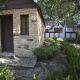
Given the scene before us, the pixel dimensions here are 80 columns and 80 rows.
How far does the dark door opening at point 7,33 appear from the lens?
377 inches

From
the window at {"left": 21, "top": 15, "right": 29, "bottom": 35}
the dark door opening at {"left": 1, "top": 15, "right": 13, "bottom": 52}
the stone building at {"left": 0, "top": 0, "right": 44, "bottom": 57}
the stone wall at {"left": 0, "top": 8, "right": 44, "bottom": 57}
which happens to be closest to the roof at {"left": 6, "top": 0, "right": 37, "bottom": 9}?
the stone building at {"left": 0, "top": 0, "right": 44, "bottom": 57}

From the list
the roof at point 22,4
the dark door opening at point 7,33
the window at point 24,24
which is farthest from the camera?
the dark door opening at point 7,33

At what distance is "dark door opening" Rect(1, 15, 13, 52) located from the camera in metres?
9.59

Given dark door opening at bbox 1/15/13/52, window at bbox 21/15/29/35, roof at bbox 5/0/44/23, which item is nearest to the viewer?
roof at bbox 5/0/44/23

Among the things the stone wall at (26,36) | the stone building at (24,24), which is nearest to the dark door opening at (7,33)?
the stone building at (24,24)

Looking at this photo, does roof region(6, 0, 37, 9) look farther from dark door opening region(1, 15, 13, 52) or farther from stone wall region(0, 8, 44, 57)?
dark door opening region(1, 15, 13, 52)

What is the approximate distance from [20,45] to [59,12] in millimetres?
7807

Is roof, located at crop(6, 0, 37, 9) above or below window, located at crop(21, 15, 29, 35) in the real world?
above

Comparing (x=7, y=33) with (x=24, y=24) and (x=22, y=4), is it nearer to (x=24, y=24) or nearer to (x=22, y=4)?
(x=24, y=24)

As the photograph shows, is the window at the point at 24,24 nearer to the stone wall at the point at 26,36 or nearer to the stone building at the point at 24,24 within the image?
the stone building at the point at 24,24

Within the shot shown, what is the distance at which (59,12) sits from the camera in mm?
15133

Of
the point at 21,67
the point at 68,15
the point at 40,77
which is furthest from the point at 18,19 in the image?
the point at 68,15

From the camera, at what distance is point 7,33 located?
9688 mm

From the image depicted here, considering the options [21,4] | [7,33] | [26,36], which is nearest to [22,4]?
[21,4]
